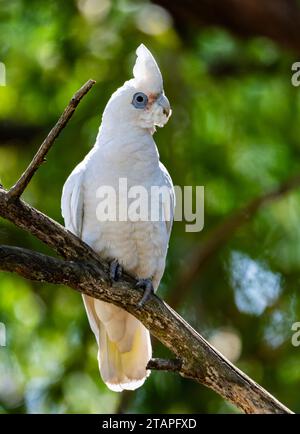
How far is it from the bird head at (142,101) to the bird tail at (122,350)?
897mm

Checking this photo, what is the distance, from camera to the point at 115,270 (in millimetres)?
A: 4109

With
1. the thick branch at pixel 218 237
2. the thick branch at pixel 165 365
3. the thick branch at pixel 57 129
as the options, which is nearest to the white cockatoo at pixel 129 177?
the thick branch at pixel 165 365

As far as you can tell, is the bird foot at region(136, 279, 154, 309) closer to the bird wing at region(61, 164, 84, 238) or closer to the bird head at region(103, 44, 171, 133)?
the bird wing at region(61, 164, 84, 238)

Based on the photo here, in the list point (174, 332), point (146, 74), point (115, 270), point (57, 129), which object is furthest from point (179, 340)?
point (146, 74)

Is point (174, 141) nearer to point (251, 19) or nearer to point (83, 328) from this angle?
point (251, 19)

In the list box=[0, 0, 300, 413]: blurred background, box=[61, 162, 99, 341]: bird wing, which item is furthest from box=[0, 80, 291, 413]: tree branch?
box=[0, 0, 300, 413]: blurred background

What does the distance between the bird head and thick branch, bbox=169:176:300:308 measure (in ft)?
6.76

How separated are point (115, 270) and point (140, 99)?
780 millimetres

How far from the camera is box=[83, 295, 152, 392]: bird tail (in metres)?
4.53

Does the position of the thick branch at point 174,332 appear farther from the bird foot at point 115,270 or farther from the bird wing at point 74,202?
the bird wing at point 74,202

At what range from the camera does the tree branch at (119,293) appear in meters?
3.60

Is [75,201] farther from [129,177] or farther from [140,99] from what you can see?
[140,99]

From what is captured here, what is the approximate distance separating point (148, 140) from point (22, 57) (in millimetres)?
3497
